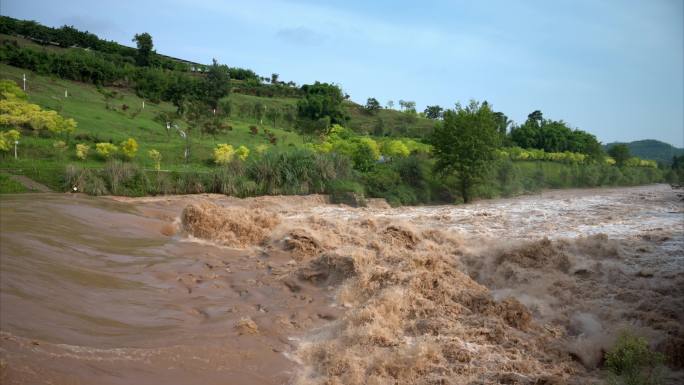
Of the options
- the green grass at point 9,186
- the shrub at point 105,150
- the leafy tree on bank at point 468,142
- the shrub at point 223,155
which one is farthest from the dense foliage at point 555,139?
the green grass at point 9,186

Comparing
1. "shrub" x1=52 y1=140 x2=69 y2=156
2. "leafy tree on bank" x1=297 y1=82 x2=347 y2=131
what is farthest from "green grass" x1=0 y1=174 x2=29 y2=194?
"leafy tree on bank" x1=297 y1=82 x2=347 y2=131

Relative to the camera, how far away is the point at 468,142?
24.0m

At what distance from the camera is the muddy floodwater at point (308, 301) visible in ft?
18.8

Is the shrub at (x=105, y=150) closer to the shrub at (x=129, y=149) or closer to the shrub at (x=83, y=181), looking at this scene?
the shrub at (x=129, y=149)

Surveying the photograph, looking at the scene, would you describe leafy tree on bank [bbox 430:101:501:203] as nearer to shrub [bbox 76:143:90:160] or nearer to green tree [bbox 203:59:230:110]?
shrub [bbox 76:143:90:160]

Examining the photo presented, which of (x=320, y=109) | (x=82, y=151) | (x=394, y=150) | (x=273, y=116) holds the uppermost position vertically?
(x=320, y=109)

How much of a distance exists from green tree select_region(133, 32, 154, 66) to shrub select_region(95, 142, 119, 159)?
30851 mm

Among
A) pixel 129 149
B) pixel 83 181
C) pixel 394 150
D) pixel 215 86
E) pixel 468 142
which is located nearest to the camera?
pixel 83 181

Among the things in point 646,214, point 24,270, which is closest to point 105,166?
point 24,270

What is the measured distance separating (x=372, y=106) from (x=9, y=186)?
44260 millimetres

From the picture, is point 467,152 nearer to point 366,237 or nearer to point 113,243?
point 366,237

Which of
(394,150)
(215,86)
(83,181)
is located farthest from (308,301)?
(215,86)

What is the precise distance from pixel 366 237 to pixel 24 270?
826 cm

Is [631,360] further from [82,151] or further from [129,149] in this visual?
[82,151]
